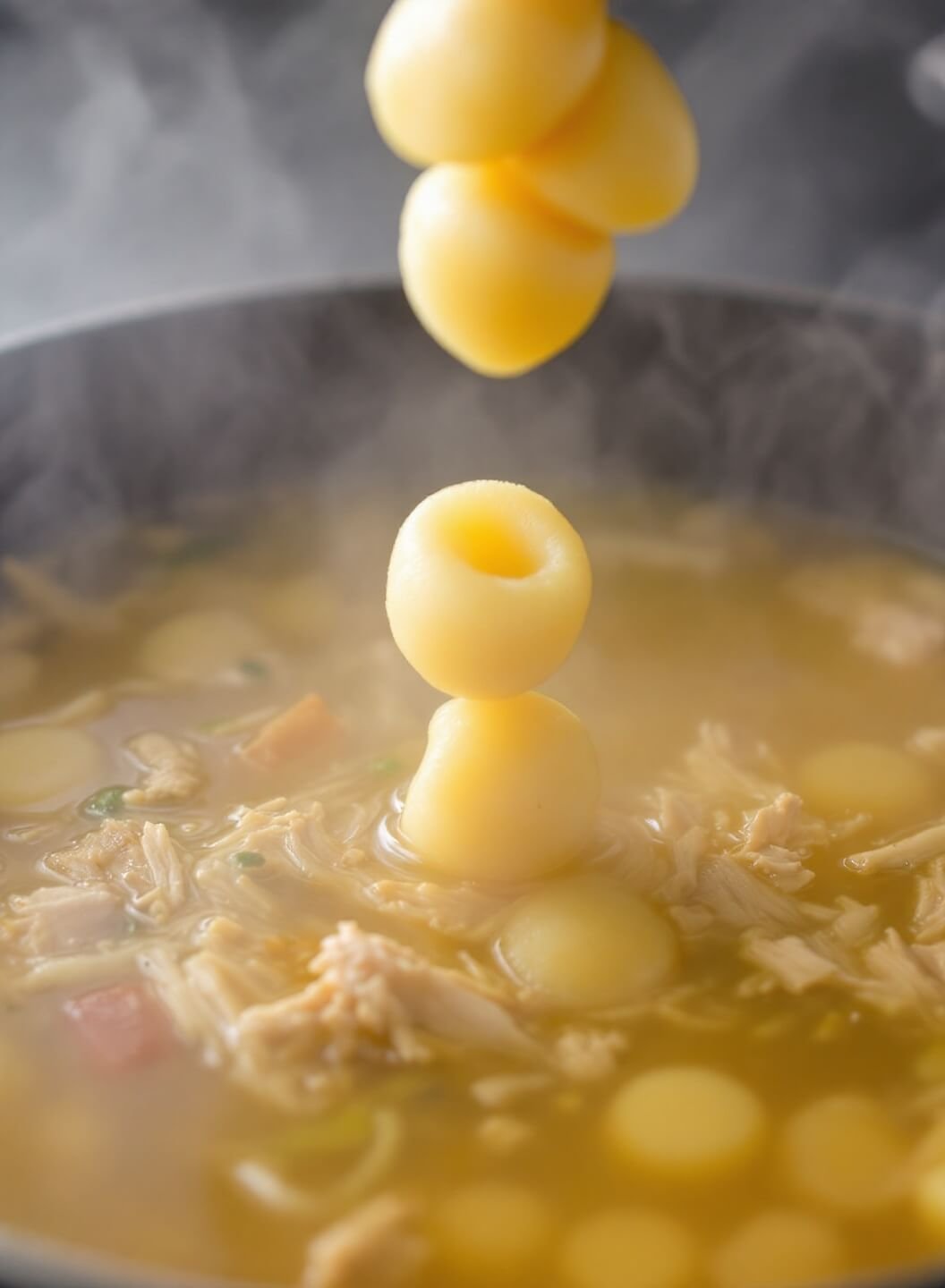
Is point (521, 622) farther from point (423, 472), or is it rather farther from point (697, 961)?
point (423, 472)

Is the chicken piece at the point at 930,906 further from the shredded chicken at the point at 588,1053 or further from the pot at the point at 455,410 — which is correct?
the pot at the point at 455,410

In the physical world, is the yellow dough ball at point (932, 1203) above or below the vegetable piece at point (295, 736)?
below

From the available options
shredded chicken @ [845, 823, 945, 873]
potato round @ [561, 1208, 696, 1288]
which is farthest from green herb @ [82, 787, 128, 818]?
shredded chicken @ [845, 823, 945, 873]

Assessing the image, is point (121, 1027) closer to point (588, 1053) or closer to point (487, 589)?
point (588, 1053)

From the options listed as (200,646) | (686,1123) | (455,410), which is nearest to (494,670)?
(686,1123)

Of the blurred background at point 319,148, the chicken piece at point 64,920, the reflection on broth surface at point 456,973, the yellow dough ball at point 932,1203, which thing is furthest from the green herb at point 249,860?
the blurred background at point 319,148

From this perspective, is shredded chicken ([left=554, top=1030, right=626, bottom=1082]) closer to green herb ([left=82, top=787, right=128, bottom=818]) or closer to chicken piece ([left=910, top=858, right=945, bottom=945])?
chicken piece ([left=910, top=858, right=945, bottom=945])
